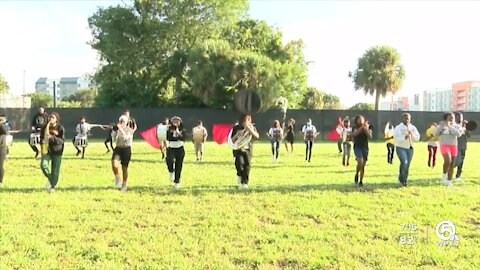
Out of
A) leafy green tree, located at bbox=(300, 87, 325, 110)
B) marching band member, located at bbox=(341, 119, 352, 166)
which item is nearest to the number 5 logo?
marching band member, located at bbox=(341, 119, 352, 166)

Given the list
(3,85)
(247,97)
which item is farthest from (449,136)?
(3,85)

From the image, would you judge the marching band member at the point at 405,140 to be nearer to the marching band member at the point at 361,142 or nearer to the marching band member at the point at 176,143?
the marching band member at the point at 361,142

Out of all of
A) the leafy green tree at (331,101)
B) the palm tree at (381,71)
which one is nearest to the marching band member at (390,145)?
the palm tree at (381,71)

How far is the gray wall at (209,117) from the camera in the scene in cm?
3612

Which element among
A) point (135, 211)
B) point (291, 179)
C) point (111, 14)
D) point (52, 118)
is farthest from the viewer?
point (111, 14)

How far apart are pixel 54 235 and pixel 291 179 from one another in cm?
727

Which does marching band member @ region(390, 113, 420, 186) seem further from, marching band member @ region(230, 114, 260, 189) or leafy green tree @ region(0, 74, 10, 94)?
leafy green tree @ region(0, 74, 10, 94)

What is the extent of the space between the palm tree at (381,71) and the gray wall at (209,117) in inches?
458

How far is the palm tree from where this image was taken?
50281 millimetres

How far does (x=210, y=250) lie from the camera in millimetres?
6098

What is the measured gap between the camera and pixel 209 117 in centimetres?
3788

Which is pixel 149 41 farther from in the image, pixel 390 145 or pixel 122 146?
pixel 122 146

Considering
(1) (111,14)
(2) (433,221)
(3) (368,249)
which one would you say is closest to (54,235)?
(3) (368,249)

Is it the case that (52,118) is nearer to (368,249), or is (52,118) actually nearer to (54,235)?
(54,235)
